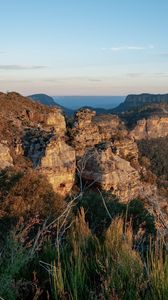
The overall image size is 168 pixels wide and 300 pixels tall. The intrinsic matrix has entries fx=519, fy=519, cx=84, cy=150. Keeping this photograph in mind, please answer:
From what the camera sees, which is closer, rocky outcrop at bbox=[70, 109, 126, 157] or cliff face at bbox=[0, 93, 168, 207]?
cliff face at bbox=[0, 93, 168, 207]

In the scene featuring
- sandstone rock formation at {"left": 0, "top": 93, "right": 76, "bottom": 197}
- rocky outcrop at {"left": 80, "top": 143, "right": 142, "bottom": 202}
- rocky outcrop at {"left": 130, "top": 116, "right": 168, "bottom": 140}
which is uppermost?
sandstone rock formation at {"left": 0, "top": 93, "right": 76, "bottom": 197}

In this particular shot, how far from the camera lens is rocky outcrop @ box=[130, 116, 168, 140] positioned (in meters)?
77.6

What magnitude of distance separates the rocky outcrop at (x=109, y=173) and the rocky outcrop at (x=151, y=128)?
42.4 m

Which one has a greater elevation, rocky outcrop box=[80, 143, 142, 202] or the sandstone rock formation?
the sandstone rock formation

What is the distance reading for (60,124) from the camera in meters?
37.6

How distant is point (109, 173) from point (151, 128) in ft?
165

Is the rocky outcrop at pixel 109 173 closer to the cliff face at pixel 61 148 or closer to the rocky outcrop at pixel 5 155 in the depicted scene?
the cliff face at pixel 61 148

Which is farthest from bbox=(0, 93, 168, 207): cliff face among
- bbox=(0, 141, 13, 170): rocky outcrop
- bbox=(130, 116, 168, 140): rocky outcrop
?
bbox=(130, 116, 168, 140): rocky outcrop

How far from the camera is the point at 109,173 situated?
3016cm

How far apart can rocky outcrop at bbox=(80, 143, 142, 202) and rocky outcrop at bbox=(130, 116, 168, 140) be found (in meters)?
42.4

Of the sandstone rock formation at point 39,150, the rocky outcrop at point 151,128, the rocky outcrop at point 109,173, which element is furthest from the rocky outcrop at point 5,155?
the rocky outcrop at point 151,128

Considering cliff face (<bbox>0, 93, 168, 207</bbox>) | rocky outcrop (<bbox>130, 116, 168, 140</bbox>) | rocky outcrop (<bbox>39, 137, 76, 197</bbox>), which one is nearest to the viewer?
rocky outcrop (<bbox>39, 137, 76, 197</bbox>)

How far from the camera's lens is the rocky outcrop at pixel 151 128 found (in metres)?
77.6

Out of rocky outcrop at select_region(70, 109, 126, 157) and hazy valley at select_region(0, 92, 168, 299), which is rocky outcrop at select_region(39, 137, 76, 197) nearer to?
hazy valley at select_region(0, 92, 168, 299)
